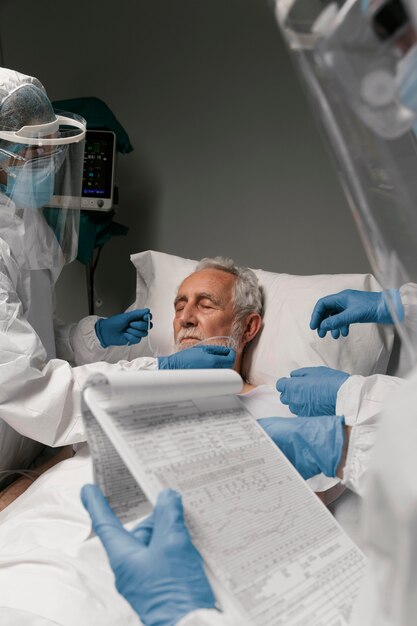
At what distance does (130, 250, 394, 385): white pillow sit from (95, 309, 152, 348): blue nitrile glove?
0.17 metres

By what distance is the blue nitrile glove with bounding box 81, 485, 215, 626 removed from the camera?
73cm

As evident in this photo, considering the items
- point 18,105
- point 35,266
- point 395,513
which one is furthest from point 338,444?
point 18,105

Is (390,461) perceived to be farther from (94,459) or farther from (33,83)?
(33,83)

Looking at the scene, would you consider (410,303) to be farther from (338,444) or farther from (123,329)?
(123,329)

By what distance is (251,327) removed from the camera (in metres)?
2.01

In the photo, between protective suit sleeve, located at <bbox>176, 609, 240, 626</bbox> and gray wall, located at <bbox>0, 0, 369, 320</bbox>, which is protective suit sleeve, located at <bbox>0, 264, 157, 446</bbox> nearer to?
protective suit sleeve, located at <bbox>176, 609, 240, 626</bbox>

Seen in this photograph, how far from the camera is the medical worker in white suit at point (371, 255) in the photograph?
1.86ft

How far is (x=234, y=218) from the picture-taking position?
2.62 meters

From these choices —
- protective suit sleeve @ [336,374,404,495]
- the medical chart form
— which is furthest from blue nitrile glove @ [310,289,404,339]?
the medical chart form

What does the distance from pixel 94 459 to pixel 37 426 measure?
0.63 meters

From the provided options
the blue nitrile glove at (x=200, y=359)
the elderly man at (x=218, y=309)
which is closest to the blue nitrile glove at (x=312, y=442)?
the blue nitrile glove at (x=200, y=359)

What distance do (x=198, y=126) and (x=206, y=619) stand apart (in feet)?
7.69

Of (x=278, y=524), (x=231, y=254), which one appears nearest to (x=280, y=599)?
(x=278, y=524)

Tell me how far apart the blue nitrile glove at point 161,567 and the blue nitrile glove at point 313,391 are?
69 cm
